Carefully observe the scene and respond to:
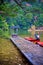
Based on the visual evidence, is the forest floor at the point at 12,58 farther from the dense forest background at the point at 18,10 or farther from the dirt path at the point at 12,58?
the dense forest background at the point at 18,10

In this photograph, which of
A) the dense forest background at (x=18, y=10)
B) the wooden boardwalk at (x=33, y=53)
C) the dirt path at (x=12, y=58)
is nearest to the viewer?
the wooden boardwalk at (x=33, y=53)

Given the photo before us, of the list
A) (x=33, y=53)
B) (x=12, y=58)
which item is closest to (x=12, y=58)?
(x=12, y=58)

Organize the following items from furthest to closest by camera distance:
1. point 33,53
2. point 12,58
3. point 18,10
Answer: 1. point 18,10
2. point 33,53
3. point 12,58

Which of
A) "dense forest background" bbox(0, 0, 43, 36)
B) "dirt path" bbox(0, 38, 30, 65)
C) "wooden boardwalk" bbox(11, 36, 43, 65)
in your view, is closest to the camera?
"wooden boardwalk" bbox(11, 36, 43, 65)

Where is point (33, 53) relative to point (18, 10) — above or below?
above

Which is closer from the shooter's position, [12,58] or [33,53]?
[12,58]

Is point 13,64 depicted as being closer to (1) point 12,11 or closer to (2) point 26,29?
(1) point 12,11

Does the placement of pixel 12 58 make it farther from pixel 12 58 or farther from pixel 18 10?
pixel 18 10

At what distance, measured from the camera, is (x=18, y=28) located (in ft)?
175

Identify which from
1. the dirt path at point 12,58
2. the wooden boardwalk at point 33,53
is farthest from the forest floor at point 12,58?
the wooden boardwalk at point 33,53

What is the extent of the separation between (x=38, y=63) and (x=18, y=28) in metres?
46.3

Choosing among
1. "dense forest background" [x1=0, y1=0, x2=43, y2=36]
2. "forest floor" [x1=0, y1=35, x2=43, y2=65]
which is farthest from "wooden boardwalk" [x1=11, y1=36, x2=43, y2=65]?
"dense forest background" [x1=0, y1=0, x2=43, y2=36]

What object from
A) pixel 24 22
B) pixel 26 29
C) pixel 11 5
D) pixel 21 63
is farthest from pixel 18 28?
pixel 21 63

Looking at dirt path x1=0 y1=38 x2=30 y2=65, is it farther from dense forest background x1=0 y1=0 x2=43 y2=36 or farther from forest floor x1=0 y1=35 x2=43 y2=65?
dense forest background x1=0 y1=0 x2=43 y2=36
